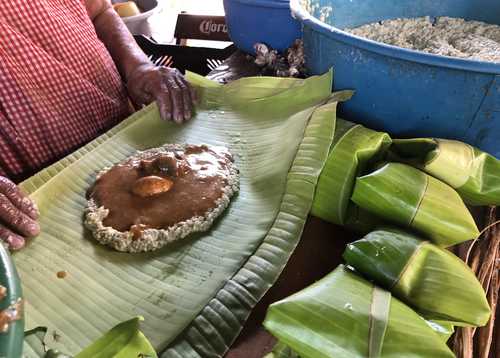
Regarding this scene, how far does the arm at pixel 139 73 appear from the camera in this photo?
1478 mm

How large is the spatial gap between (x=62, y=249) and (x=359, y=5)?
121 centimetres

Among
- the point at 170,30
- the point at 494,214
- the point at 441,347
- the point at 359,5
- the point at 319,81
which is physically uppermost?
the point at 359,5

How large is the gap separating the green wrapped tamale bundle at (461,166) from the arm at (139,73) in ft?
2.64

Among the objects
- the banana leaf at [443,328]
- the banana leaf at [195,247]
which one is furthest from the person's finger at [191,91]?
the banana leaf at [443,328]

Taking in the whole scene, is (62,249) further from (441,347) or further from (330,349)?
(441,347)

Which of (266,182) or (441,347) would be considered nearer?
(441,347)

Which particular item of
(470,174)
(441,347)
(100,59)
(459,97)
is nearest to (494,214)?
(470,174)

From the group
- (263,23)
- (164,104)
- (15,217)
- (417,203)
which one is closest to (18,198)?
(15,217)

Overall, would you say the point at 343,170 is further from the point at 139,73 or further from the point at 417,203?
the point at 139,73

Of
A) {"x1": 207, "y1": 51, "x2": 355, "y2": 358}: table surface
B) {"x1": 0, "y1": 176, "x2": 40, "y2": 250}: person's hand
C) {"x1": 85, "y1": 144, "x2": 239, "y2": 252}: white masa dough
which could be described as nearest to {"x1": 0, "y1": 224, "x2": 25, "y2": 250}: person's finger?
{"x1": 0, "y1": 176, "x2": 40, "y2": 250}: person's hand

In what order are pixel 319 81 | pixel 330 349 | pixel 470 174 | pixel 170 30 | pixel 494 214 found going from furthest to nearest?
1. pixel 170 30
2. pixel 319 81
3. pixel 494 214
4. pixel 470 174
5. pixel 330 349

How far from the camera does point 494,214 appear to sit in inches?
42.5

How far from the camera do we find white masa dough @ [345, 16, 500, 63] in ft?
4.10

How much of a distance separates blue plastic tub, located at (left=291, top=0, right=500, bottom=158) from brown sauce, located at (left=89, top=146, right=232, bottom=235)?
0.42 m
